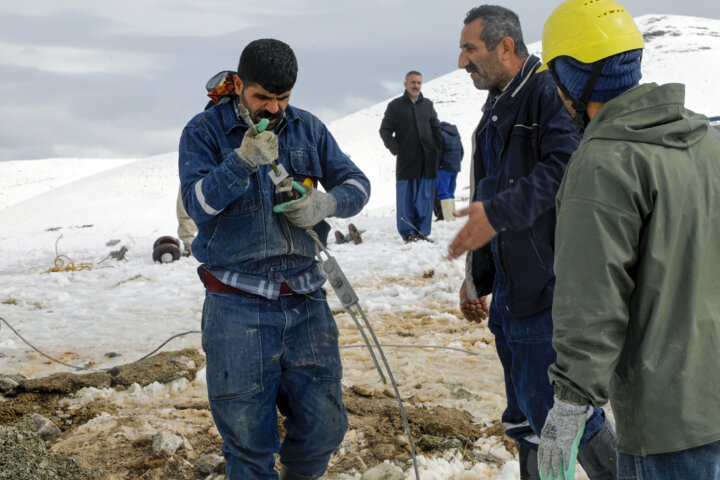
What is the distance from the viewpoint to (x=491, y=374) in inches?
179

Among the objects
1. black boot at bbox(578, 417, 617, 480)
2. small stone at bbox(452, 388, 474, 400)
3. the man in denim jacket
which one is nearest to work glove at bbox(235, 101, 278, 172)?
the man in denim jacket

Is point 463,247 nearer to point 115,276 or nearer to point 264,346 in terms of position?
point 264,346

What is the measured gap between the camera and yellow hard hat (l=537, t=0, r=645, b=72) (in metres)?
1.83

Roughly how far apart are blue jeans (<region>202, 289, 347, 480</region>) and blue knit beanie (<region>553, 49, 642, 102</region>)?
1.38m

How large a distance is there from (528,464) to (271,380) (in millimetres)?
1083

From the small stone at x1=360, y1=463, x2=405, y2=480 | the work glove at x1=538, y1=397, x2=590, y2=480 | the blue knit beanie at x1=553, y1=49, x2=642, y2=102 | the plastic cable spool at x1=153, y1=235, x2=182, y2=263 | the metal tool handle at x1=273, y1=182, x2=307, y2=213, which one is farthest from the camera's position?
the plastic cable spool at x1=153, y1=235, x2=182, y2=263

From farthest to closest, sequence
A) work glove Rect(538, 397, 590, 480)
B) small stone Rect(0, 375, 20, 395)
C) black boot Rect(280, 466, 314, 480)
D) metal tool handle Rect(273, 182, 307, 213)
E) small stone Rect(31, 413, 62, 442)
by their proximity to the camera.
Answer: small stone Rect(0, 375, 20, 395) → small stone Rect(31, 413, 62, 442) → black boot Rect(280, 466, 314, 480) → metal tool handle Rect(273, 182, 307, 213) → work glove Rect(538, 397, 590, 480)

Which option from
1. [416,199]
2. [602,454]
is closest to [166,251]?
[416,199]

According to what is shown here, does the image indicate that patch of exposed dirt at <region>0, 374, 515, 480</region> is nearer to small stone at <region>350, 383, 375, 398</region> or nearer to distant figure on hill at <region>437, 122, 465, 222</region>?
small stone at <region>350, 383, 375, 398</region>

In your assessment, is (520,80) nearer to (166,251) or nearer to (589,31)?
(589,31)

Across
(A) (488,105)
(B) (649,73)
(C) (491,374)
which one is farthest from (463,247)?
(B) (649,73)

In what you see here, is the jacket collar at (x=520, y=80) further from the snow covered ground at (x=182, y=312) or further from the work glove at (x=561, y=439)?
the snow covered ground at (x=182, y=312)

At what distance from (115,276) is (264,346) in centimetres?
699

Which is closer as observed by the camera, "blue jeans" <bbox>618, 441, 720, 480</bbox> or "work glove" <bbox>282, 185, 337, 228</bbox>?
"blue jeans" <bbox>618, 441, 720, 480</bbox>
